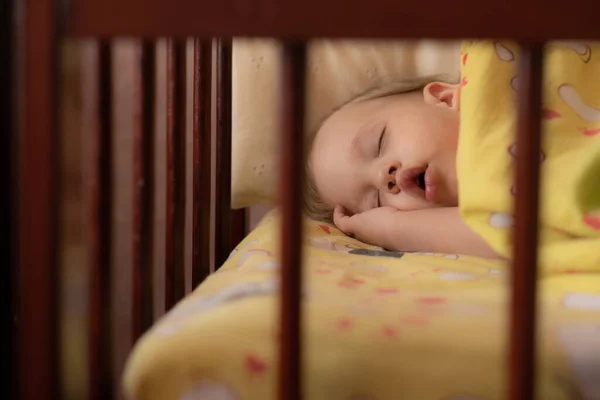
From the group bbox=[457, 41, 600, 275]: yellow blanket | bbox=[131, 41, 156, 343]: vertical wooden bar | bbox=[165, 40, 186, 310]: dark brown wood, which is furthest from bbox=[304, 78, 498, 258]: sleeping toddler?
bbox=[131, 41, 156, 343]: vertical wooden bar

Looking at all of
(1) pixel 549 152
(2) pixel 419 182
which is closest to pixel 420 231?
(2) pixel 419 182

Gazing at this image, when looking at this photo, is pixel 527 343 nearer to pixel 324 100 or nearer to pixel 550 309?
pixel 550 309

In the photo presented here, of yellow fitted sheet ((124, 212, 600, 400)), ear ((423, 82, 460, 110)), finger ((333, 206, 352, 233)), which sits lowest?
yellow fitted sheet ((124, 212, 600, 400))

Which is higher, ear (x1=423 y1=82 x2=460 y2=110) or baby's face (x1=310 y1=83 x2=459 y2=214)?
ear (x1=423 y1=82 x2=460 y2=110)

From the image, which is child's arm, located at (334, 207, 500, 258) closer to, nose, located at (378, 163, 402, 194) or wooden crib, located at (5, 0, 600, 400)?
nose, located at (378, 163, 402, 194)

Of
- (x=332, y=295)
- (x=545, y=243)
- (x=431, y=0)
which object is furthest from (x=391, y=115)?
(x=431, y=0)

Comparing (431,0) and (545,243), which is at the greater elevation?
(431,0)

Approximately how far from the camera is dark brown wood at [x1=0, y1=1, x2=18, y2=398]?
21.5 inches

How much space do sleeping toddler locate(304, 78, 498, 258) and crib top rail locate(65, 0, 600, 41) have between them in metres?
0.46

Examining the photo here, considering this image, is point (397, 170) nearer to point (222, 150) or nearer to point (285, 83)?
point (222, 150)

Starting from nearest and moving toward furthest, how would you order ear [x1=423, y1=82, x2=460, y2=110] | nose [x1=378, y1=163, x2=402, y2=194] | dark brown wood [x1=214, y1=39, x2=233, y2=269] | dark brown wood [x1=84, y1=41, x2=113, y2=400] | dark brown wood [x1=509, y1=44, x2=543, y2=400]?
dark brown wood [x1=509, y1=44, x2=543, y2=400] → dark brown wood [x1=84, y1=41, x2=113, y2=400] → nose [x1=378, y1=163, x2=402, y2=194] → ear [x1=423, y1=82, x2=460, y2=110] → dark brown wood [x1=214, y1=39, x2=233, y2=269]

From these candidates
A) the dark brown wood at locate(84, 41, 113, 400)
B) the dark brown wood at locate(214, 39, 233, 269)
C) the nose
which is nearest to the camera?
the dark brown wood at locate(84, 41, 113, 400)

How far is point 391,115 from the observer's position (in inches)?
39.8

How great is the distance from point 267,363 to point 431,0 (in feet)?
0.90
